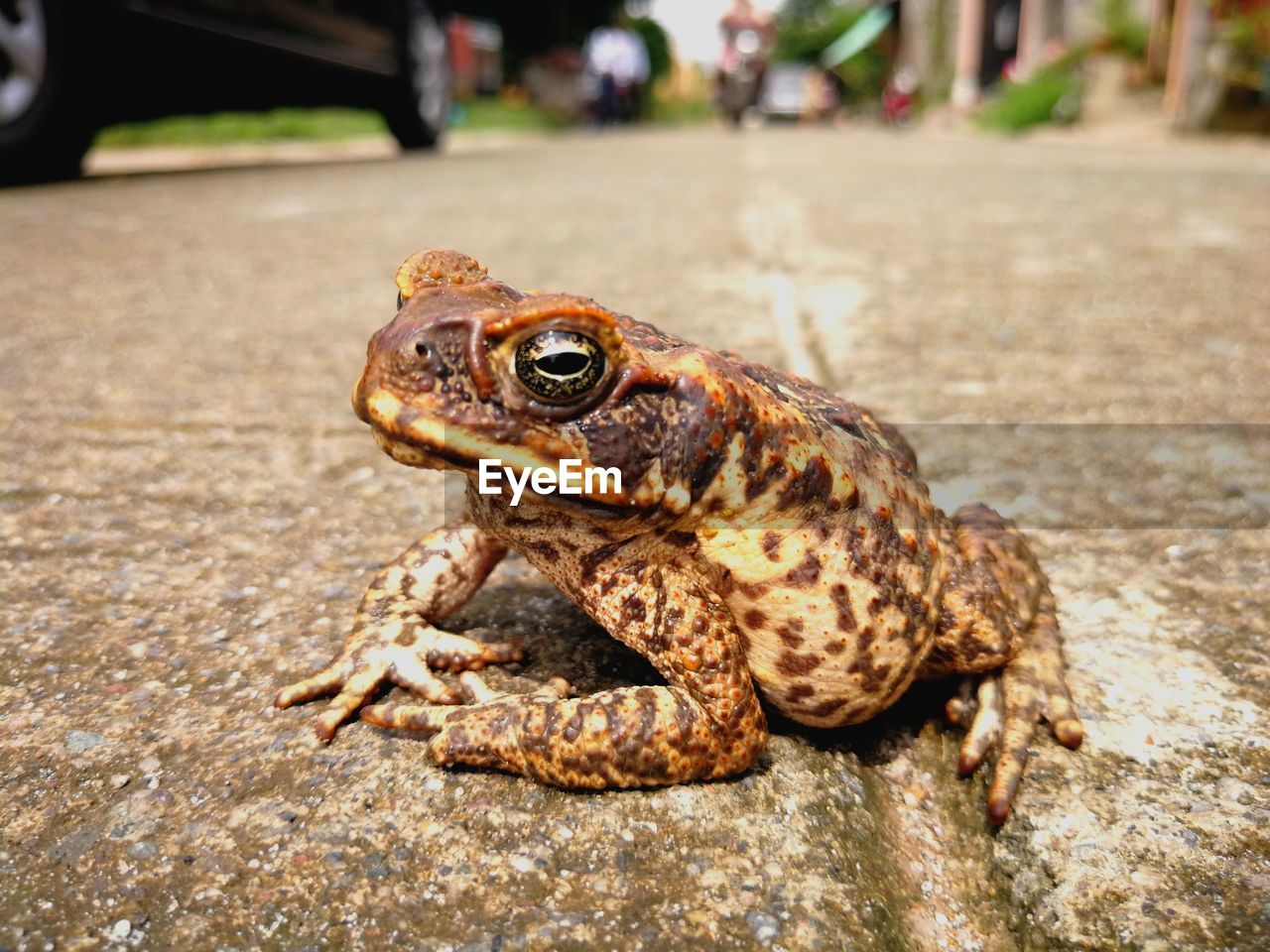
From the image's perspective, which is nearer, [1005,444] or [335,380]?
[1005,444]

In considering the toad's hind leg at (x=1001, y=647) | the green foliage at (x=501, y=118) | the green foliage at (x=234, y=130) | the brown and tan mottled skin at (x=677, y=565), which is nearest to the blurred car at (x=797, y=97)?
the green foliage at (x=501, y=118)

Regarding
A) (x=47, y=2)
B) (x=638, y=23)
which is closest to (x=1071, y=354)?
(x=47, y=2)

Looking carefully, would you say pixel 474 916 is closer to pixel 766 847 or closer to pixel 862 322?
pixel 766 847

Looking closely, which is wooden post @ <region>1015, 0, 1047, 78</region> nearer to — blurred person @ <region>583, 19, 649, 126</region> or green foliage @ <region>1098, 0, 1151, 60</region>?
green foliage @ <region>1098, 0, 1151, 60</region>

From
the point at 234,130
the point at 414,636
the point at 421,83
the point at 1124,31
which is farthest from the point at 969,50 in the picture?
the point at 414,636

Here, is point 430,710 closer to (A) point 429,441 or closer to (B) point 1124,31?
(A) point 429,441

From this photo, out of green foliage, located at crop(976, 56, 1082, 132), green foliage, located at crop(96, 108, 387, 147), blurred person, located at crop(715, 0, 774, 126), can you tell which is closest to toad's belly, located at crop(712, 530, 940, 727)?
green foliage, located at crop(96, 108, 387, 147)

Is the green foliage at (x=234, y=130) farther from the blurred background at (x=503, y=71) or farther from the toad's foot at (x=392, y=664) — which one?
the toad's foot at (x=392, y=664)
